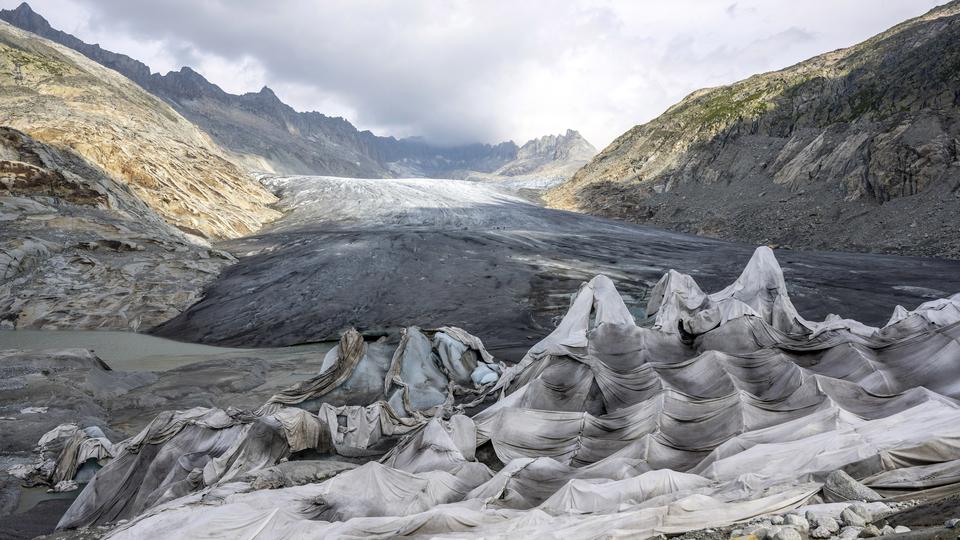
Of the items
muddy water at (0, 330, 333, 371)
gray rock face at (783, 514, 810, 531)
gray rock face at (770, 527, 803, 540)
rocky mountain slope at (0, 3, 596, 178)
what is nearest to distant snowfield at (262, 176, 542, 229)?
muddy water at (0, 330, 333, 371)

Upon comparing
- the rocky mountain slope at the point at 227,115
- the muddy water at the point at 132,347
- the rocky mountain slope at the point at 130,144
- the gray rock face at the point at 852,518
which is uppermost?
the rocky mountain slope at the point at 227,115

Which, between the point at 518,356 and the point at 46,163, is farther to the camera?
the point at 46,163

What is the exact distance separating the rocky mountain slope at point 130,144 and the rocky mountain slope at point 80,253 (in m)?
4.08

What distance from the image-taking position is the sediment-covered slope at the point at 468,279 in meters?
17.5

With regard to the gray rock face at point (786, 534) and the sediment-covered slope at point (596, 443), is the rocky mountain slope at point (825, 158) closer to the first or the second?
the sediment-covered slope at point (596, 443)

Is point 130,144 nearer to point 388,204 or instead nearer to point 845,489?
point 388,204

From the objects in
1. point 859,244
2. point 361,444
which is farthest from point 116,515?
point 859,244

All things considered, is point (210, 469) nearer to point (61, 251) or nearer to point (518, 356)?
point (518, 356)

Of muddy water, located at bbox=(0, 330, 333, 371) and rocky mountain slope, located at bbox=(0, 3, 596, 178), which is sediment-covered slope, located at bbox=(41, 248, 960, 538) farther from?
rocky mountain slope, located at bbox=(0, 3, 596, 178)

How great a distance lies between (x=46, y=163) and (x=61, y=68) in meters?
33.7

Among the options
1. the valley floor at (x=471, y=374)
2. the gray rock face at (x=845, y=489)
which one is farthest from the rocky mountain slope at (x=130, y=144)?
the gray rock face at (x=845, y=489)

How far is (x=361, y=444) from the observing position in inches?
297

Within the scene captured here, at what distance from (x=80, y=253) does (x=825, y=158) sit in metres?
43.8

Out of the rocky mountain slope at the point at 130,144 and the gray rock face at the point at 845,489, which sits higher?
the rocky mountain slope at the point at 130,144
